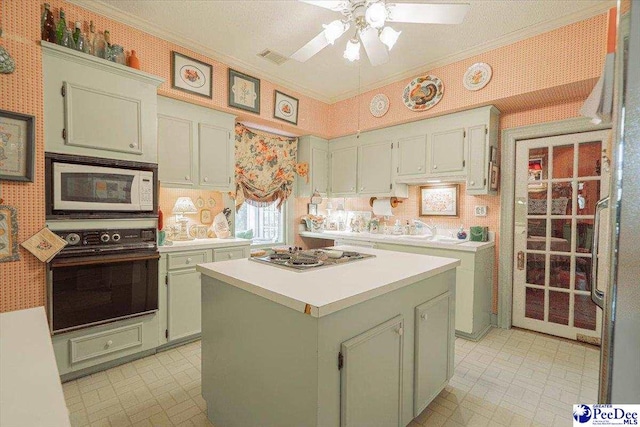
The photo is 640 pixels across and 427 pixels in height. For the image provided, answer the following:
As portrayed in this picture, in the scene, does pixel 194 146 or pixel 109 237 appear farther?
pixel 194 146

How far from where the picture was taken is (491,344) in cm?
288

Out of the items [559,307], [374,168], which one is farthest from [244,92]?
[559,307]

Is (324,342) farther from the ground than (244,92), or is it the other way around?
(244,92)

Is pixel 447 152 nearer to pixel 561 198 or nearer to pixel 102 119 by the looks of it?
pixel 561 198

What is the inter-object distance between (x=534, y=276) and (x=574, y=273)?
1.10 ft

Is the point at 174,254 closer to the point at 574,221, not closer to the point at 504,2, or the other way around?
the point at 504,2

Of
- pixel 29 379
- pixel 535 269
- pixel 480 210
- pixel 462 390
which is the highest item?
pixel 480 210

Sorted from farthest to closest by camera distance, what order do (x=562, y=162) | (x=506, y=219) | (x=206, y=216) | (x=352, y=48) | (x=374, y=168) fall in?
(x=374, y=168), (x=206, y=216), (x=506, y=219), (x=562, y=162), (x=352, y=48)

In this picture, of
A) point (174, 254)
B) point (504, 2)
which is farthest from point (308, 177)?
point (504, 2)

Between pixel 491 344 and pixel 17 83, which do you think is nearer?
pixel 17 83

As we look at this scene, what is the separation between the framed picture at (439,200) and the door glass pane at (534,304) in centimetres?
112

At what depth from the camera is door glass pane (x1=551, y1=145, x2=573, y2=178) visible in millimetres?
2930

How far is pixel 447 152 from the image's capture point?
128 inches

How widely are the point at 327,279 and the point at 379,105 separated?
2.95 metres
